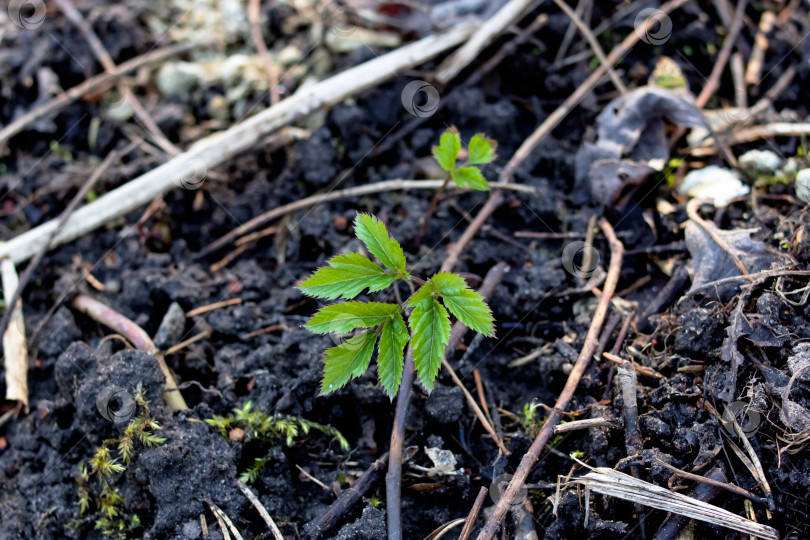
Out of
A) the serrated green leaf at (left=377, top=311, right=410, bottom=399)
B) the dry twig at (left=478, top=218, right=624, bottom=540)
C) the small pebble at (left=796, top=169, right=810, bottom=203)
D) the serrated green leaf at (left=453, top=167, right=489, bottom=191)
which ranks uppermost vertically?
the serrated green leaf at (left=453, top=167, right=489, bottom=191)

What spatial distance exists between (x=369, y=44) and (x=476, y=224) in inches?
54.5

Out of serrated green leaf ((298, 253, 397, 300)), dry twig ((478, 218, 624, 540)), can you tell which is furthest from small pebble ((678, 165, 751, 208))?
serrated green leaf ((298, 253, 397, 300))

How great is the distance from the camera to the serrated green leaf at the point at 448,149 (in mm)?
2531

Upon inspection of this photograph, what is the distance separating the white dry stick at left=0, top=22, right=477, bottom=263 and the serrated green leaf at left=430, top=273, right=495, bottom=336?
1.49 metres

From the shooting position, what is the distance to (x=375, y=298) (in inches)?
103

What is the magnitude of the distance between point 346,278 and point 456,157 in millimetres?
778

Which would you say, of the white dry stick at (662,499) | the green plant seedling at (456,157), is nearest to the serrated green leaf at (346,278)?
the green plant seedling at (456,157)

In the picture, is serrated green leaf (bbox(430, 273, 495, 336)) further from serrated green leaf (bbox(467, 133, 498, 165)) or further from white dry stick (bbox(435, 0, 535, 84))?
white dry stick (bbox(435, 0, 535, 84))

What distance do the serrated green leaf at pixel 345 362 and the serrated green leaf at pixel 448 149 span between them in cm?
87

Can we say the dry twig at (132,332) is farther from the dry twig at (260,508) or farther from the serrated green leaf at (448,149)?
the serrated green leaf at (448,149)

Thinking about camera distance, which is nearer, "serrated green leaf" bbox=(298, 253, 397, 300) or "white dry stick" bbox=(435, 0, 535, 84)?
"serrated green leaf" bbox=(298, 253, 397, 300)

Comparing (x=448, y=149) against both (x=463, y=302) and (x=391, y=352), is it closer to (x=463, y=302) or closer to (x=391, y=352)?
(x=463, y=302)

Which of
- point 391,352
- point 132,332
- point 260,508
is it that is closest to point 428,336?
point 391,352

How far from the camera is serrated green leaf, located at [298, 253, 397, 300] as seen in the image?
6.89 ft
